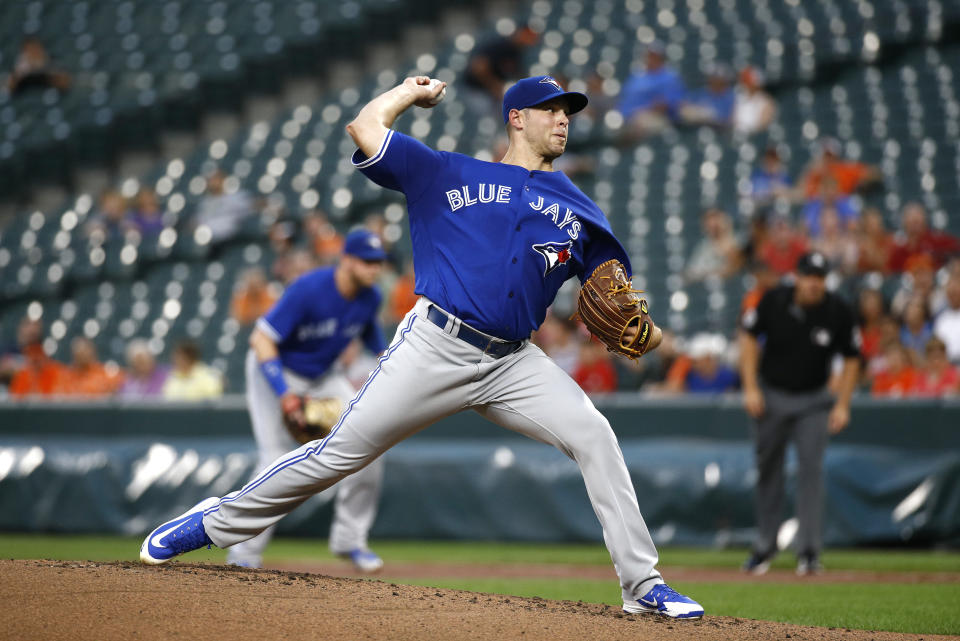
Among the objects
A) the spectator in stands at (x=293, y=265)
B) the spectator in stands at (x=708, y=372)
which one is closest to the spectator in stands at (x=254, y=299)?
the spectator in stands at (x=293, y=265)

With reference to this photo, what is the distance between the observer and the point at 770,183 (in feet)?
39.9

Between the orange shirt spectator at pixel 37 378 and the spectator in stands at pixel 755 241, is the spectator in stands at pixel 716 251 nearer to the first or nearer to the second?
the spectator in stands at pixel 755 241

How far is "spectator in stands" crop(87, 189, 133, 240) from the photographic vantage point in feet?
52.4

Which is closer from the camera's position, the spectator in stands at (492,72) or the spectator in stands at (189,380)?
the spectator in stands at (189,380)

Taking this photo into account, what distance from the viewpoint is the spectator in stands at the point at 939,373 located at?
8.79 meters

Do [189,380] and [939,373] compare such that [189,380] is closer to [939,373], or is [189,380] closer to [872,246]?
[872,246]

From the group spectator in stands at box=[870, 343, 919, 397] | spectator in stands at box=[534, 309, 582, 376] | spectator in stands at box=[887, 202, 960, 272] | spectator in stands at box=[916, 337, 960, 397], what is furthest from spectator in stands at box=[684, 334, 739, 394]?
spectator in stands at box=[887, 202, 960, 272]

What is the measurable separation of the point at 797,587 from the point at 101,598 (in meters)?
3.88

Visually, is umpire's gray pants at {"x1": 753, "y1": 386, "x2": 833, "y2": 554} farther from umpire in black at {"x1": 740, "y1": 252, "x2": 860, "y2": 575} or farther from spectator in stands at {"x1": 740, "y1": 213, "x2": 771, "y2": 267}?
spectator in stands at {"x1": 740, "y1": 213, "x2": 771, "y2": 267}

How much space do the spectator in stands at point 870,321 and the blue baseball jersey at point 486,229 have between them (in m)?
6.08

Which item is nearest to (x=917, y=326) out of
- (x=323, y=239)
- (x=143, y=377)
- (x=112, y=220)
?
(x=323, y=239)

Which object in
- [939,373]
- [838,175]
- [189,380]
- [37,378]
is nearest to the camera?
[939,373]

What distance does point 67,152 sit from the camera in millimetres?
17875

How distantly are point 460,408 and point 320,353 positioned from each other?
266 centimetres
